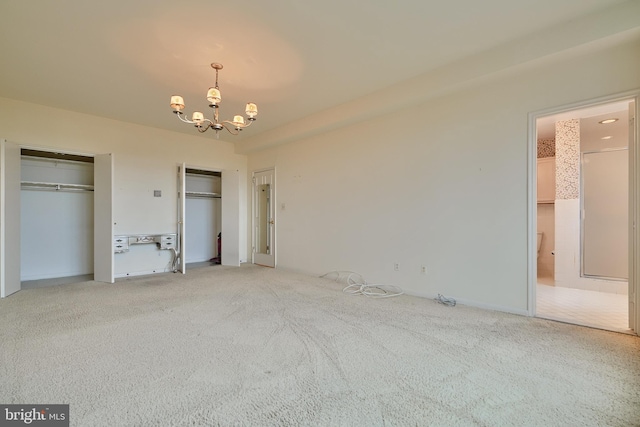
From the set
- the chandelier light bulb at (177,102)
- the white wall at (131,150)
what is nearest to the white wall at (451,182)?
the chandelier light bulb at (177,102)

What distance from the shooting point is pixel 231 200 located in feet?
23.1

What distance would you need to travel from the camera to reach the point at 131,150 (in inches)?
229

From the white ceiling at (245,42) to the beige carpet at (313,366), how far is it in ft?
10.0

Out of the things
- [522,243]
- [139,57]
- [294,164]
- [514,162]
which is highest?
[139,57]

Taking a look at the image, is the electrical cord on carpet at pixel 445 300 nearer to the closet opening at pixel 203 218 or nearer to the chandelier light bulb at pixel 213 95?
the chandelier light bulb at pixel 213 95

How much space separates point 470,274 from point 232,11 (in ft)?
13.1

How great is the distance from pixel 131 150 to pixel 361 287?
17.3 ft

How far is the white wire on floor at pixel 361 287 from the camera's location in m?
4.37

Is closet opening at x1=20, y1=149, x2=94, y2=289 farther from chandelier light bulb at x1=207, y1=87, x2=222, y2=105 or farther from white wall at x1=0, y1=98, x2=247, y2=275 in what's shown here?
chandelier light bulb at x1=207, y1=87, x2=222, y2=105

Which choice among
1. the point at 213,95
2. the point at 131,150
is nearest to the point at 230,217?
the point at 131,150

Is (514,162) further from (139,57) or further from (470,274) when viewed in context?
(139,57)

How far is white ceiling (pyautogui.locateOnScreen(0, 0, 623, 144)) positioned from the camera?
2.61 meters

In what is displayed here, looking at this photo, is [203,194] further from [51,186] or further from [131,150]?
[51,186]

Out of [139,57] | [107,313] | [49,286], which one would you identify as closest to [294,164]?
[139,57]
